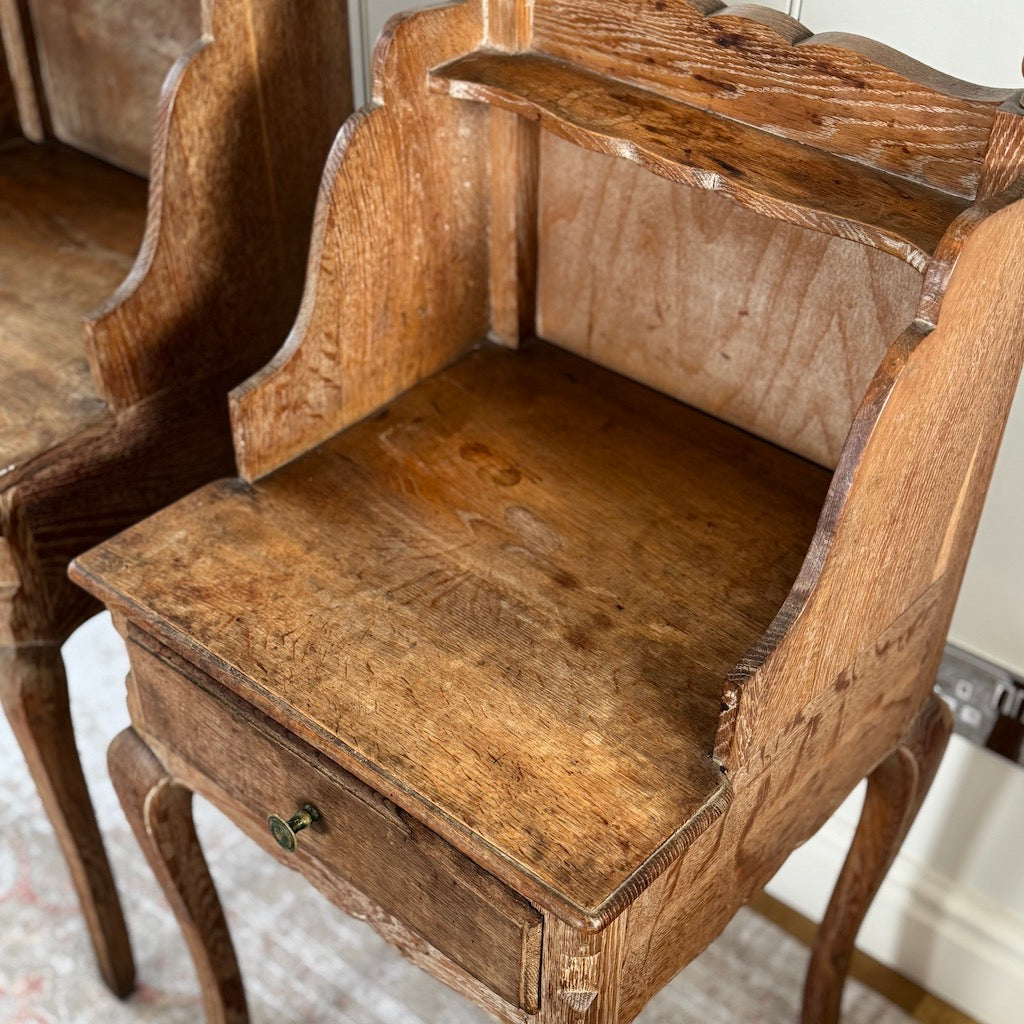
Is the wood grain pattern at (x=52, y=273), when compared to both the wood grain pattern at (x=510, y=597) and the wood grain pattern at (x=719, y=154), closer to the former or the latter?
the wood grain pattern at (x=510, y=597)

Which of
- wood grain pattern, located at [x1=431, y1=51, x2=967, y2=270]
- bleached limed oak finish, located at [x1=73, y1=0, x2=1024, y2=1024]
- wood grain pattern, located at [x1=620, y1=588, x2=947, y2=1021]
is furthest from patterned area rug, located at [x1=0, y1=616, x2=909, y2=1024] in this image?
wood grain pattern, located at [x1=431, y1=51, x2=967, y2=270]

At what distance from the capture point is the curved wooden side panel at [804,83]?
759 mm

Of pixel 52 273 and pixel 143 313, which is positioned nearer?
pixel 143 313

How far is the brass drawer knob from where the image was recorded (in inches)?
33.7

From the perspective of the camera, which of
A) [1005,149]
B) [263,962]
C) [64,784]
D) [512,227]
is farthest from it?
[263,962]

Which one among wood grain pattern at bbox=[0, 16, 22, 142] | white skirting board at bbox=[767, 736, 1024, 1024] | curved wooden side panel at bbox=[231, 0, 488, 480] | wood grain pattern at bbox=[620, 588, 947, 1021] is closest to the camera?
wood grain pattern at bbox=[620, 588, 947, 1021]

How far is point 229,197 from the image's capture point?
1.13m

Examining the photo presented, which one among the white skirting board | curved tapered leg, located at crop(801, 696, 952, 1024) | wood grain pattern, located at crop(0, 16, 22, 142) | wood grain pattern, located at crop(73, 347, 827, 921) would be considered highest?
wood grain pattern, located at crop(0, 16, 22, 142)

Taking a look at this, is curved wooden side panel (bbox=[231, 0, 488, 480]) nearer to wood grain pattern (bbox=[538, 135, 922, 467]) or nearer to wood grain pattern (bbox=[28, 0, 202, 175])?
wood grain pattern (bbox=[538, 135, 922, 467])

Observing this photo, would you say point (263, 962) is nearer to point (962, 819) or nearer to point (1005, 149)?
point (962, 819)

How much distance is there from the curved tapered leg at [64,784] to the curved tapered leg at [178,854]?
13 centimetres

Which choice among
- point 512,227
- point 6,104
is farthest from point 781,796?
point 6,104

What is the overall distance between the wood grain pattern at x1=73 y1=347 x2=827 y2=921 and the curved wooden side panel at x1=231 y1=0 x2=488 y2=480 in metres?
0.04

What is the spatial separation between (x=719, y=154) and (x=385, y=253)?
0.93 ft
